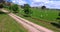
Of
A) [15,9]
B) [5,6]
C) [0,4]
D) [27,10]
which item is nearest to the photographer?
[27,10]

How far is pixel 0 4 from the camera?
320 feet

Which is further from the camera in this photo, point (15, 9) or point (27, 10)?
point (15, 9)

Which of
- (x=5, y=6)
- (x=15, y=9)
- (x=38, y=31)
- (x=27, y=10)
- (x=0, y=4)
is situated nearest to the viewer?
(x=38, y=31)

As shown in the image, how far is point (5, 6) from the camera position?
350 feet

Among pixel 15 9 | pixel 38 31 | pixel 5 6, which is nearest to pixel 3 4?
pixel 5 6

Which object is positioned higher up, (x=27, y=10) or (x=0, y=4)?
(x=27, y=10)

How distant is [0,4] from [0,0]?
150 inches

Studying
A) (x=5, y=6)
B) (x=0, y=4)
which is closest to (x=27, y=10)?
(x=0, y=4)

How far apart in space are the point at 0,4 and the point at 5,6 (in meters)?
9.26

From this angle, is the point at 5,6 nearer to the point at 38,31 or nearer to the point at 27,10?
the point at 27,10

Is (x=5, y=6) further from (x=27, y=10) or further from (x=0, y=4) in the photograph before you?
(x=27, y=10)

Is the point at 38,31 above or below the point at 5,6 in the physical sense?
above

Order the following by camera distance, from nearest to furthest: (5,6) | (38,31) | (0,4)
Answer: (38,31), (0,4), (5,6)

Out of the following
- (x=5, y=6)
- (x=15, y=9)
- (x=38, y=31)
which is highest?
(x=38, y=31)
